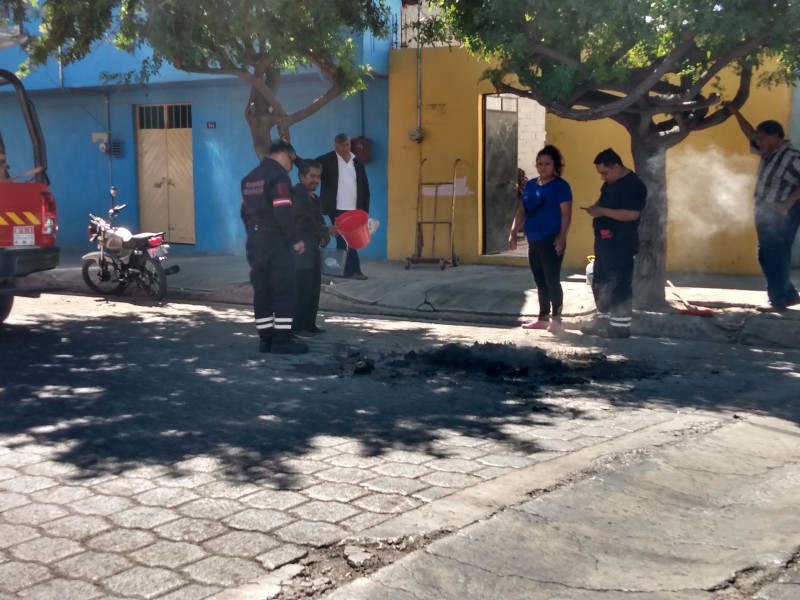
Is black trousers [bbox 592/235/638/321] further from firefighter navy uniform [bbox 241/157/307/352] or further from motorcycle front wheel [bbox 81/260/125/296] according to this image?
motorcycle front wheel [bbox 81/260/125/296]

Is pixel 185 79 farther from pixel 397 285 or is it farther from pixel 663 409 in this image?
pixel 663 409

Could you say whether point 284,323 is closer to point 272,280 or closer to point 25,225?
point 272,280

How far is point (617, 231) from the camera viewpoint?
9.65 metres

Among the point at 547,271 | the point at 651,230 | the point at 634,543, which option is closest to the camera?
the point at 634,543

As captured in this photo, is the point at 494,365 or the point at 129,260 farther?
the point at 129,260

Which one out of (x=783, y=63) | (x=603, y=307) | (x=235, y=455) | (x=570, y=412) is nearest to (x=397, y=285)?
(x=603, y=307)

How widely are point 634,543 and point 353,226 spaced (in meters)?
7.13

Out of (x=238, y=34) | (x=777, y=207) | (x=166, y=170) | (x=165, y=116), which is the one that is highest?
(x=238, y=34)

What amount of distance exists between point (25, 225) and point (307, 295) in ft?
8.89

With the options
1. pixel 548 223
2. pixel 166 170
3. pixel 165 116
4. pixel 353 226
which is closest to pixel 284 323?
pixel 353 226

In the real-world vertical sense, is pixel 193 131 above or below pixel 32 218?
above

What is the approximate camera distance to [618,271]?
9.65 meters

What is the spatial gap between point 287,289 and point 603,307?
3.11 meters

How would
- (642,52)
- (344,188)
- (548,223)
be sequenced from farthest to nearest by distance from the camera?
1. (344,188)
2. (642,52)
3. (548,223)
